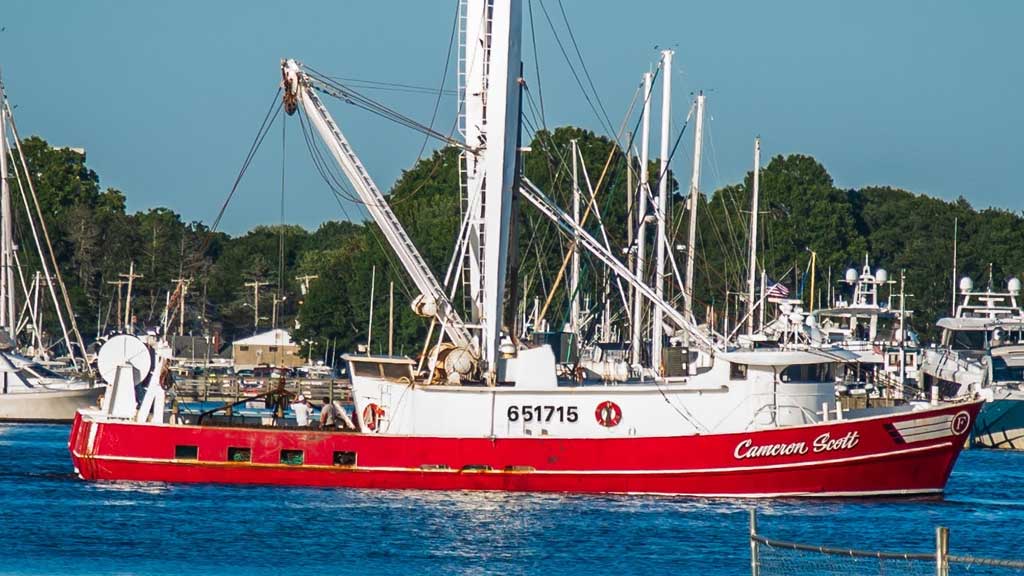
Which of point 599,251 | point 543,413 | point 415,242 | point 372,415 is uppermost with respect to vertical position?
point 415,242

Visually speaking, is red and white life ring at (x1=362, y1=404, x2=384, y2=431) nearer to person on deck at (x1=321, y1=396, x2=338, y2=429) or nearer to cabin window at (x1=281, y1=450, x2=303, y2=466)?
person on deck at (x1=321, y1=396, x2=338, y2=429)

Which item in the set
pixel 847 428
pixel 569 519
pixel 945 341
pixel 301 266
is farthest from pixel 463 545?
pixel 301 266

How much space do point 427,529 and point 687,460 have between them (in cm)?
694

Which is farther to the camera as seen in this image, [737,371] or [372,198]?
[372,198]

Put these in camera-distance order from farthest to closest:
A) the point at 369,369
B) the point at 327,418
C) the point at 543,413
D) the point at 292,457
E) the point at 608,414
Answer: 1. the point at 327,418
2. the point at 292,457
3. the point at 369,369
4. the point at 543,413
5. the point at 608,414

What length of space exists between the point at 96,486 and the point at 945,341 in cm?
5118

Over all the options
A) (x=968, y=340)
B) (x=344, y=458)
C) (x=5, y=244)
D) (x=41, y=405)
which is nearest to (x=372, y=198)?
(x=344, y=458)

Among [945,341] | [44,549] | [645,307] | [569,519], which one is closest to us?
[44,549]

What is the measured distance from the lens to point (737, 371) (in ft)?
143

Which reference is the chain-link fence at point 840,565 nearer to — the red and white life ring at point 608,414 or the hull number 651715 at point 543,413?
the red and white life ring at point 608,414

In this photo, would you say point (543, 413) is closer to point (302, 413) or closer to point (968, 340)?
point (302, 413)

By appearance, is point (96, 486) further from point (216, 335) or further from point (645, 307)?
point (216, 335)

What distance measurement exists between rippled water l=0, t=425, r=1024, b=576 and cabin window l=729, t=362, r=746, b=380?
2.89 meters

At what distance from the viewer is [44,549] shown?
36969mm
